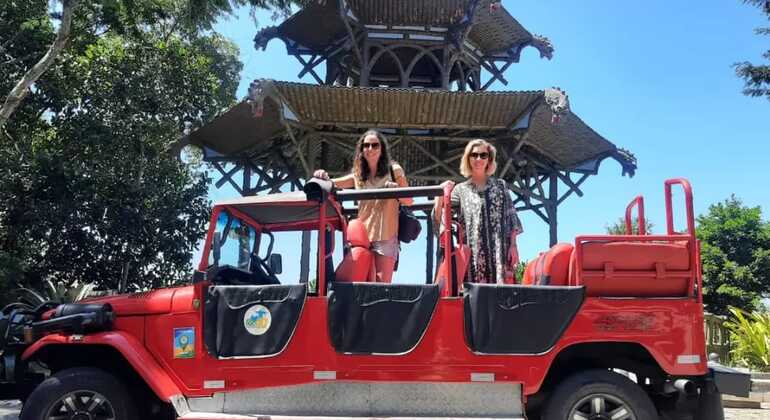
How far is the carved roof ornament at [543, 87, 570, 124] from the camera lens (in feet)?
34.2

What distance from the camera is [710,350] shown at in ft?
35.7

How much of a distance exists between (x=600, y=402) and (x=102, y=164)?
12.4 m

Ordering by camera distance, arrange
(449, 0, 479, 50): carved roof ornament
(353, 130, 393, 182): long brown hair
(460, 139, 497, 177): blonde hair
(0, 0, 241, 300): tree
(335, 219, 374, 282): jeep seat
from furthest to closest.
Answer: (449, 0, 479, 50): carved roof ornament
(0, 0, 241, 300): tree
(353, 130, 393, 182): long brown hair
(460, 139, 497, 177): blonde hair
(335, 219, 374, 282): jeep seat

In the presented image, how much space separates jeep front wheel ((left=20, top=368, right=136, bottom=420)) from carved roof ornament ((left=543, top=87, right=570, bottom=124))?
28.1 ft

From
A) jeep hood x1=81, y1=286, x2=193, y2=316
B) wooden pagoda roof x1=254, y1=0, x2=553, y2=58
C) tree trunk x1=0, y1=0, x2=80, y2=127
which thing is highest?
wooden pagoda roof x1=254, y1=0, x2=553, y2=58

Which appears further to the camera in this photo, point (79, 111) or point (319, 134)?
point (79, 111)

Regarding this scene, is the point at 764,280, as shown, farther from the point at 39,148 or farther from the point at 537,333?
the point at 39,148

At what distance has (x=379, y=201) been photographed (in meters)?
4.75

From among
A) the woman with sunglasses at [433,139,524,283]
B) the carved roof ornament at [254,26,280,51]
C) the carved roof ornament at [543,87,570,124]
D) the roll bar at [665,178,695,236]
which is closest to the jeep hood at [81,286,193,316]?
the woman with sunglasses at [433,139,524,283]

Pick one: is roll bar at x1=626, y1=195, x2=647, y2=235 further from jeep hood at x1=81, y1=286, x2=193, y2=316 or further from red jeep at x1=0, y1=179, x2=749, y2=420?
jeep hood at x1=81, y1=286, x2=193, y2=316

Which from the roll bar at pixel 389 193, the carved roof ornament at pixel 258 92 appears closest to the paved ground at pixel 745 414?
the roll bar at pixel 389 193

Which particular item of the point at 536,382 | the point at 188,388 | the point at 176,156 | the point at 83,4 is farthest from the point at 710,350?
the point at 83,4

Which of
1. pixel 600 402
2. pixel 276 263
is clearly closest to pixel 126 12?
pixel 276 263

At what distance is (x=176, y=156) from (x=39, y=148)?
3.38 metres
